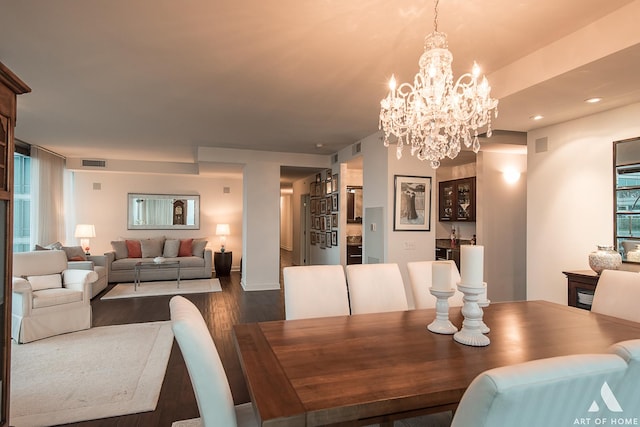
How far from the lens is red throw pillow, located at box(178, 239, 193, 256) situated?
7656 mm

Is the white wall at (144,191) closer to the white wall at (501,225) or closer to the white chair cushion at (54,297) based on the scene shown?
the white chair cushion at (54,297)

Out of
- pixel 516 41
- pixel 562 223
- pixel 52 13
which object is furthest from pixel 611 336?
pixel 52 13

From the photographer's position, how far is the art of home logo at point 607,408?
83 centimetres

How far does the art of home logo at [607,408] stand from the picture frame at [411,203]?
3967 millimetres

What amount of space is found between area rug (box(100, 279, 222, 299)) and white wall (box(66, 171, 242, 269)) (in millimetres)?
1602

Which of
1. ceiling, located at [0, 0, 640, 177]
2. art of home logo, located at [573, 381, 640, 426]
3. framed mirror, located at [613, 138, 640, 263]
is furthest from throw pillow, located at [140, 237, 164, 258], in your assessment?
art of home logo, located at [573, 381, 640, 426]

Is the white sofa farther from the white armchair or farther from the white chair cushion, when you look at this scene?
the white chair cushion

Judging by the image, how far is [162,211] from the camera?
815 cm

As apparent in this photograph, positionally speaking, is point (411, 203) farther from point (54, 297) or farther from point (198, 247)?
point (198, 247)

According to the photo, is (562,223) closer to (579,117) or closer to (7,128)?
(579,117)

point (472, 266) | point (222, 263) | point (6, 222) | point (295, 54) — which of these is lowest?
point (222, 263)

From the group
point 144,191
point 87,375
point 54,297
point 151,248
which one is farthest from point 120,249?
point 87,375

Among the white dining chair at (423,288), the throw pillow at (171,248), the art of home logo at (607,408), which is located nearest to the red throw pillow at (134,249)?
the throw pillow at (171,248)

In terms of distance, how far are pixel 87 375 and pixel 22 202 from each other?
460 cm
